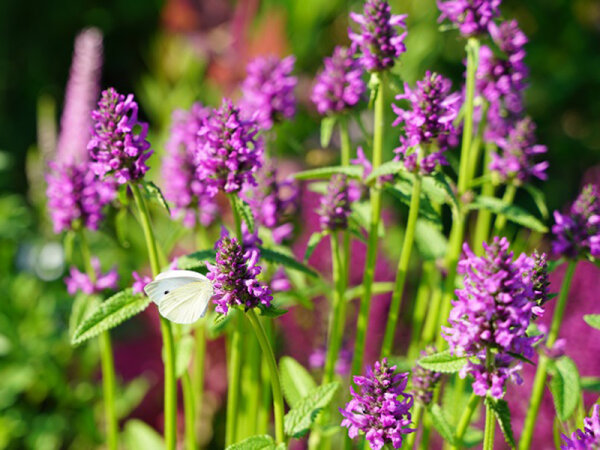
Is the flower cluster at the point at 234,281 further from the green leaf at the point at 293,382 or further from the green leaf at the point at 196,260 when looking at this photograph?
the green leaf at the point at 293,382

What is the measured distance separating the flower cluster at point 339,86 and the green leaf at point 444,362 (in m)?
0.66

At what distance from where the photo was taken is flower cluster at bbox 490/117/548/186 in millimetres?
1429

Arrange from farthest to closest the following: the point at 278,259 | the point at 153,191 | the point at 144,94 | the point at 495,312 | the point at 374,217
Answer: the point at 144,94
the point at 374,217
the point at 278,259
the point at 153,191
the point at 495,312

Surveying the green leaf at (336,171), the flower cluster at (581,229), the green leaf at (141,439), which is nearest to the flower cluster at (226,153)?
the green leaf at (336,171)

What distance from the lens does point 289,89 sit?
1.53 metres

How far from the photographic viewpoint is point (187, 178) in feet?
4.65

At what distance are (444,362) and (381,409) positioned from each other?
0.11m

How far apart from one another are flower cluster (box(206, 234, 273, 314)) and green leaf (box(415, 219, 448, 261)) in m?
0.63

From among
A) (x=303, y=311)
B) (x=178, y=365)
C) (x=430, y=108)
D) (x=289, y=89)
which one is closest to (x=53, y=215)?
(x=178, y=365)

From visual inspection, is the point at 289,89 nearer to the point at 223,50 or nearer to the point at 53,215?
the point at 53,215

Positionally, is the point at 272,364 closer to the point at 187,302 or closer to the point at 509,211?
the point at 187,302

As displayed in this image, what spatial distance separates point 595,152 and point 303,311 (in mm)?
2550

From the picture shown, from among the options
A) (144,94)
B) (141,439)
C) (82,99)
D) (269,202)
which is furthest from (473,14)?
(144,94)

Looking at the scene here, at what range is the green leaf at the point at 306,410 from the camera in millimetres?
1047
